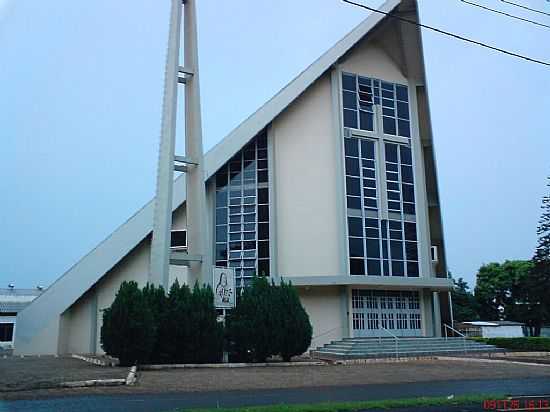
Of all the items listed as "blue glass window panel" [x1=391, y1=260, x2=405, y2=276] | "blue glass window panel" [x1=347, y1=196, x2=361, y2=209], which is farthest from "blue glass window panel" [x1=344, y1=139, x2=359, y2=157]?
"blue glass window panel" [x1=391, y1=260, x2=405, y2=276]

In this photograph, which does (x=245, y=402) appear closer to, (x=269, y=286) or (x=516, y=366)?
(x=269, y=286)

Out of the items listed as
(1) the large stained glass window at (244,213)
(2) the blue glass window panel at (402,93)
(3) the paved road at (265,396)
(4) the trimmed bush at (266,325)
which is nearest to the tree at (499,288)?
(2) the blue glass window panel at (402,93)

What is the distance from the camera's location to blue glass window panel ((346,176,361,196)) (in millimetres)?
25844

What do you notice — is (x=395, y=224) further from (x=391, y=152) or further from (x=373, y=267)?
(x=391, y=152)

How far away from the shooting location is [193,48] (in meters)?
20.6

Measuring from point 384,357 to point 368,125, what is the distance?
11.1m

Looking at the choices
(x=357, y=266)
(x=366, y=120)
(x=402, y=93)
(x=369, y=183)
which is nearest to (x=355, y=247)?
(x=357, y=266)

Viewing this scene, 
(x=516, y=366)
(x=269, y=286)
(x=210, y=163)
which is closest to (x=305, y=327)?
(x=269, y=286)

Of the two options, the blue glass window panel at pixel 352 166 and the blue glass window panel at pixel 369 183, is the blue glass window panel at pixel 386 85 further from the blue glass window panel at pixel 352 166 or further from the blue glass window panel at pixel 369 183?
the blue glass window panel at pixel 369 183

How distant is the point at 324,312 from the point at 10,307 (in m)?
31.5

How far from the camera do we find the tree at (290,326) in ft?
58.1

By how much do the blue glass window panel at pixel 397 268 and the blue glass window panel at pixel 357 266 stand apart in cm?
163

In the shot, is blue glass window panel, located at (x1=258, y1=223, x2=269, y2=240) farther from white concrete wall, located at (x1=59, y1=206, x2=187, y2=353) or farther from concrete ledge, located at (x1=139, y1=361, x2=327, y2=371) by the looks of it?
concrete ledge, located at (x1=139, y1=361, x2=327, y2=371)

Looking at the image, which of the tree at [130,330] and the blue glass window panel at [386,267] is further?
the blue glass window panel at [386,267]
